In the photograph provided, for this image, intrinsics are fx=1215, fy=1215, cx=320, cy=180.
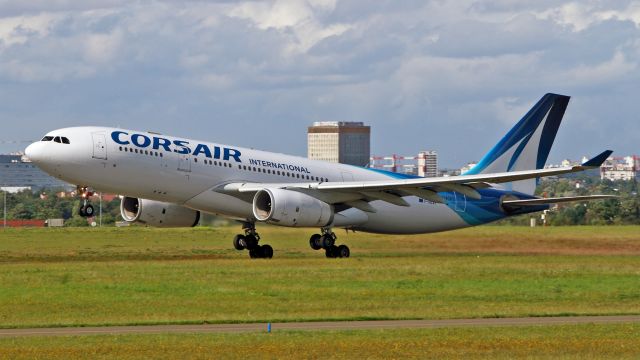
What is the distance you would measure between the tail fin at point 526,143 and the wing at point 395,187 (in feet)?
28.4

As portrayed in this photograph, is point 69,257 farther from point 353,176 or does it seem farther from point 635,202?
point 635,202

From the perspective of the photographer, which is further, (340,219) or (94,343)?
(340,219)

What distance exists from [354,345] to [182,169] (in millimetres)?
25203

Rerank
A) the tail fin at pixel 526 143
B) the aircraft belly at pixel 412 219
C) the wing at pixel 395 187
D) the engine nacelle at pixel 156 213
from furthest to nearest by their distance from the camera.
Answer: the tail fin at pixel 526 143 → the aircraft belly at pixel 412 219 → the engine nacelle at pixel 156 213 → the wing at pixel 395 187

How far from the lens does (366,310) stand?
2758 cm

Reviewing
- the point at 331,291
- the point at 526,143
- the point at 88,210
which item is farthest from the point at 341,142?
the point at 331,291

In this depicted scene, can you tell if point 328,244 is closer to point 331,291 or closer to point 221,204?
point 221,204

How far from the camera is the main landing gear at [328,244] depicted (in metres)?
48.2

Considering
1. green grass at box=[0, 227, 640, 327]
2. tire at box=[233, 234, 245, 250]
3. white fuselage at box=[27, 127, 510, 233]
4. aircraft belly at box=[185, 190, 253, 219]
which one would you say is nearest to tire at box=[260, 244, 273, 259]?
green grass at box=[0, 227, 640, 327]

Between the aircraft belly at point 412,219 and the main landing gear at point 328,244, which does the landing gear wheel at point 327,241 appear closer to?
the main landing gear at point 328,244

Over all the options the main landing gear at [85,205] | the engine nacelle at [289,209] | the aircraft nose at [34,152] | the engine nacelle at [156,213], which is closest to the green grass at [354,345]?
the engine nacelle at [289,209]

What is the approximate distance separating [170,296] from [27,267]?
12367 millimetres

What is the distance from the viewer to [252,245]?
4875 cm

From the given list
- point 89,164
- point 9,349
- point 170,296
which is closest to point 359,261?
point 89,164
